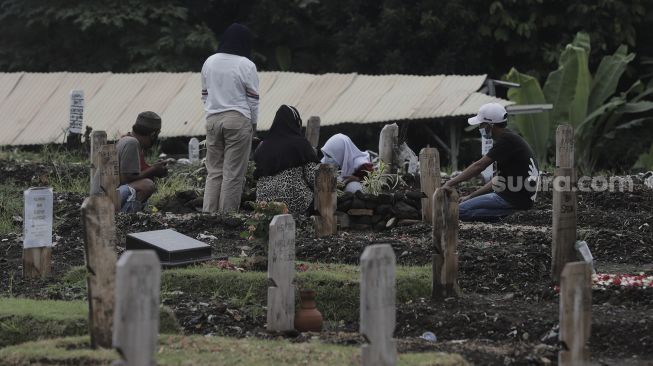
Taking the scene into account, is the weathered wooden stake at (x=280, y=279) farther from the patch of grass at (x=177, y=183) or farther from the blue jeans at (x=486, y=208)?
the patch of grass at (x=177, y=183)

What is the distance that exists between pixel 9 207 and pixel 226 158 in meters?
2.20

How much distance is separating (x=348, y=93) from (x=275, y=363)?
15.1m

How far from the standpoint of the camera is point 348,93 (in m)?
21.5

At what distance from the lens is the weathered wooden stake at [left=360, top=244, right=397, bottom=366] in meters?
6.30

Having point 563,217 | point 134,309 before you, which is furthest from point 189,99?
point 134,309

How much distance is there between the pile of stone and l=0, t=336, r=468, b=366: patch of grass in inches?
213

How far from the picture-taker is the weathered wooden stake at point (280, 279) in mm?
7961

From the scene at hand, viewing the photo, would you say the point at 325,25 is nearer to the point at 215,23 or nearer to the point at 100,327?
the point at 215,23

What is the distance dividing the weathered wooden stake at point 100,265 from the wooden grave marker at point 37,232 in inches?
100

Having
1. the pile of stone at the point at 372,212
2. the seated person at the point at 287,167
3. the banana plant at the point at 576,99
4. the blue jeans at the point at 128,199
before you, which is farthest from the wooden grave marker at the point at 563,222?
the banana plant at the point at 576,99

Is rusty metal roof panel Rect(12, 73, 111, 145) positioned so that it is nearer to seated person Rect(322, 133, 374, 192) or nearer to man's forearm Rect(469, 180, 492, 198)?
seated person Rect(322, 133, 374, 192)

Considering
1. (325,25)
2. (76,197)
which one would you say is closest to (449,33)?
(325,25)

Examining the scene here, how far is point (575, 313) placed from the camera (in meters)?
6.58

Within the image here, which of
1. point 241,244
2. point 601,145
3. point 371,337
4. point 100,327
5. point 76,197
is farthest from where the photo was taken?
point 601,145
